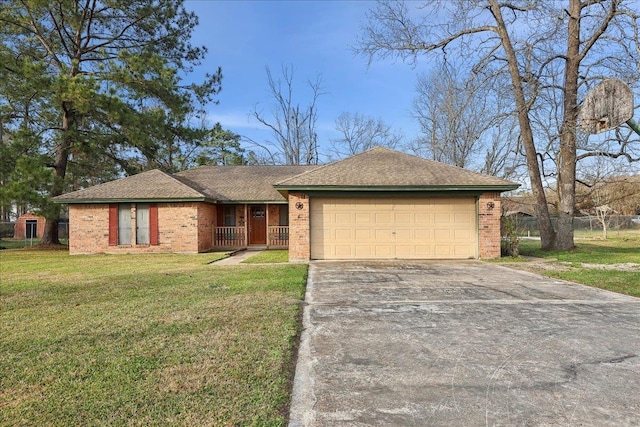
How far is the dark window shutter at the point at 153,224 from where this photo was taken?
1524 cm

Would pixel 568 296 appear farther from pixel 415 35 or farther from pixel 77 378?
pixel 415 35

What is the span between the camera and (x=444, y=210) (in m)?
12.1

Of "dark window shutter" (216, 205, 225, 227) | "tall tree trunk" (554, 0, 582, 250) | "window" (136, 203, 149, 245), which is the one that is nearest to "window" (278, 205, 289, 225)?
"dark window shutter" (216, 205, 225, 227)

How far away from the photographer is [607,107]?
7.41m

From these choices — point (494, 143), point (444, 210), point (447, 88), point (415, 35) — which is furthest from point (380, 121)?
point (444, 210)

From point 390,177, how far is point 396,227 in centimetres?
162

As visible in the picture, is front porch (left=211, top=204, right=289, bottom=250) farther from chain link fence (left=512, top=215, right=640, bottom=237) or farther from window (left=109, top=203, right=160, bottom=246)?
chain link fence (left=512, top=215, right=640, bottom=237)

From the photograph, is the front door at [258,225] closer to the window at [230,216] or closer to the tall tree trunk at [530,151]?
the window at [230,216]

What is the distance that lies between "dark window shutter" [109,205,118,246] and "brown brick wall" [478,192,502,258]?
13808 millimetres

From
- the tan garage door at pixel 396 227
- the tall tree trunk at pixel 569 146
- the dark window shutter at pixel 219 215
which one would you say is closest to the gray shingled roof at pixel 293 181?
the tan garage door at pixel 396 227

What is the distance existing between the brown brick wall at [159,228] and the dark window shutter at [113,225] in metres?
0.13

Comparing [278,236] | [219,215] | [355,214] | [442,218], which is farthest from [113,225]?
[442,218]

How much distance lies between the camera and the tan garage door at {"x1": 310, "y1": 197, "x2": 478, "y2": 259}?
1209 centimetres

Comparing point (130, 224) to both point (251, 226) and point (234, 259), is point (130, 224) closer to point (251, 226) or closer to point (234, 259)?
point (251, 226)
